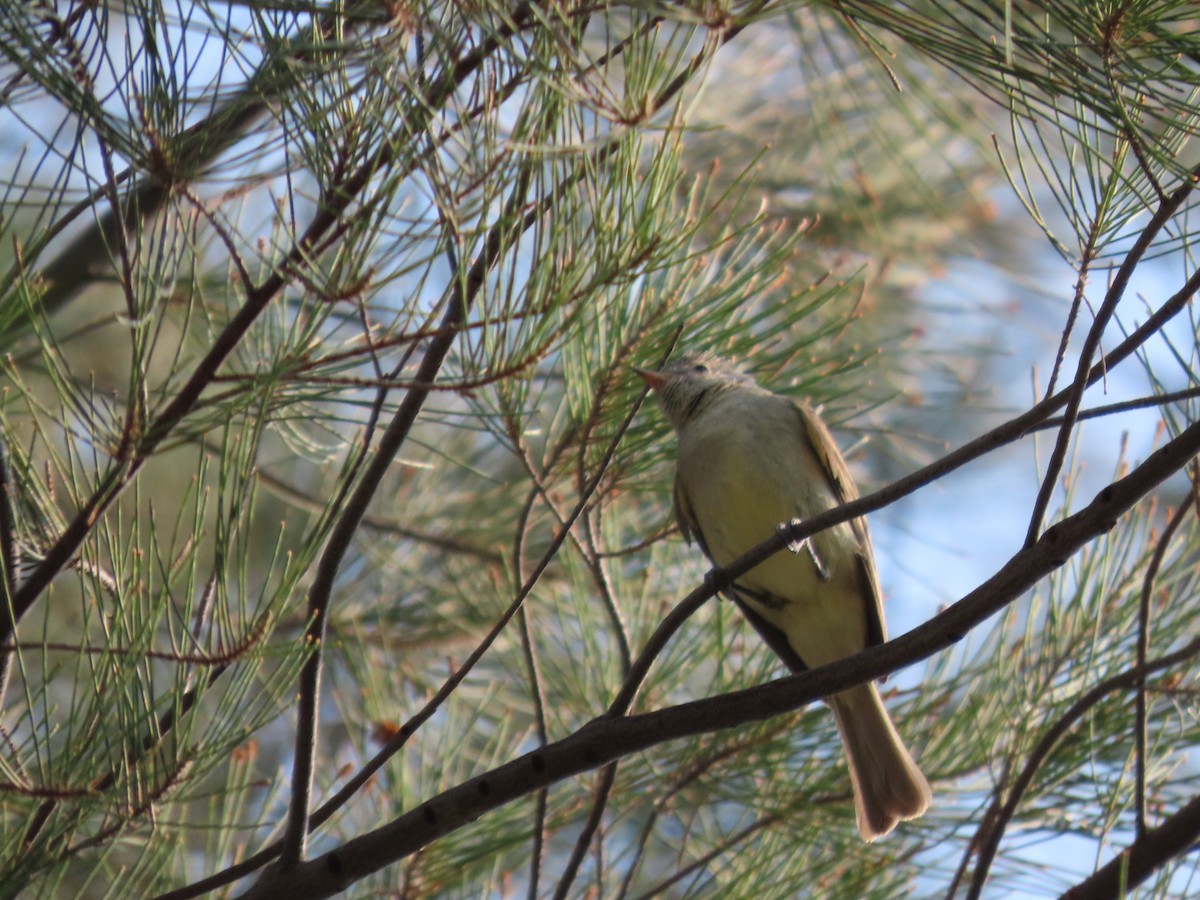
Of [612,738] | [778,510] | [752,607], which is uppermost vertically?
[778,510]

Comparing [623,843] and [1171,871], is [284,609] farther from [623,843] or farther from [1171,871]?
[623,843]

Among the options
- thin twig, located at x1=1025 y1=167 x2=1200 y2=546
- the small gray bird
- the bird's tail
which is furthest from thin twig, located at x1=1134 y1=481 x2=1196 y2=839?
the small gray bird

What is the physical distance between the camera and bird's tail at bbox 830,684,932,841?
2762mm

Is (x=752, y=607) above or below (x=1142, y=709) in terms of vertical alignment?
above

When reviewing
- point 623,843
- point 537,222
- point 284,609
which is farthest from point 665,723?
point 623,843

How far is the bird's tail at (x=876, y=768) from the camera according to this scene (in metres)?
2.76

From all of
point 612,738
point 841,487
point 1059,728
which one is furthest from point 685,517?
point 612,738

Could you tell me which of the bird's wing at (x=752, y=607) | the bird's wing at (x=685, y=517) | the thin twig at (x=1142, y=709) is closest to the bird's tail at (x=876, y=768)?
the bird's wing at (x=752, y=607)

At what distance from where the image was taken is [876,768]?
2818mm

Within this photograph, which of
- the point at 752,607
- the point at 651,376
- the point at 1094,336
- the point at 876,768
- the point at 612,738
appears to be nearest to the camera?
the point at 1094,336

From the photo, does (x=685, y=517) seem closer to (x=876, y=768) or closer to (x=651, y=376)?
(x=651, y=376)

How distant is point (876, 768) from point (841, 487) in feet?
2.28

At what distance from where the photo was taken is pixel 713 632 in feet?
10.6

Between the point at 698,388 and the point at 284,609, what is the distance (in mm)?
1604
